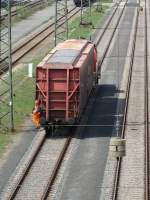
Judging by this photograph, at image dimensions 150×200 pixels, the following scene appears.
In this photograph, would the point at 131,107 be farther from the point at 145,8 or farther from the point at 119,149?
the point at 145,8

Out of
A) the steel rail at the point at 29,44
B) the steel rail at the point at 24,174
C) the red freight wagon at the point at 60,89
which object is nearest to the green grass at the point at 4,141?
the steel rail at the point at 24,174

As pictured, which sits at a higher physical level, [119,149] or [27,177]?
[119,149]

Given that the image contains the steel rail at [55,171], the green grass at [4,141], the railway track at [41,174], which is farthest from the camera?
the green grass at [4,141]

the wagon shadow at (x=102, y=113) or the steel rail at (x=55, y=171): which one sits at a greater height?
the steel rail at (x=55, y=171)

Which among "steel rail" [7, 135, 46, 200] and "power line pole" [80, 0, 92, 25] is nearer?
"steel rail" [7, 135, 46, 200]

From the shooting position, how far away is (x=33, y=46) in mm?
62750

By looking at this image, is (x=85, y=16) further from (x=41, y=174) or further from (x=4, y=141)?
(x=41, y=174)

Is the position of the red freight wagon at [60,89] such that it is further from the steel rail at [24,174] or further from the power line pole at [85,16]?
the power line pole at [85,16]

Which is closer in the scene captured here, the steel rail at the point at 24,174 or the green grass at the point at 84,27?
the steel rail at the point at 24,174

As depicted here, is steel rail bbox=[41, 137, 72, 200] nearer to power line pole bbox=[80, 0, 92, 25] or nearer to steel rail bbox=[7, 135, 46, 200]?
steel rail bbox=[7, 135, 46, 200]

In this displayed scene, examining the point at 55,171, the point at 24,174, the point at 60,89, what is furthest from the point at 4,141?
the point at 55,171

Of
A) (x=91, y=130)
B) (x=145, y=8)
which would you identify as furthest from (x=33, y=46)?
(x=145, y=8)

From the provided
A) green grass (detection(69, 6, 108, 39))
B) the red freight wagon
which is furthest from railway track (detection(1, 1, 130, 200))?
green grass (detection(69, 6, 108, 39))

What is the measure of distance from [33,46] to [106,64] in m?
13.7
